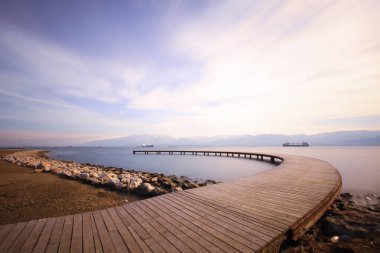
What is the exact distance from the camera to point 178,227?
13.2 ft

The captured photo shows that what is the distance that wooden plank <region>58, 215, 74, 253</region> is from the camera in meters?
3.31

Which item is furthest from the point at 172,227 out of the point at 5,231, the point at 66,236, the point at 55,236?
the point at 5,231

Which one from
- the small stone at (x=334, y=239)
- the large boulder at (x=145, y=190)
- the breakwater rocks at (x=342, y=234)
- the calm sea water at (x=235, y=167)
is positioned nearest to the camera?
the breakwater rocks at (x=342, y=234)

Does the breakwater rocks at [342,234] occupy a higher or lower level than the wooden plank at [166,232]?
lower

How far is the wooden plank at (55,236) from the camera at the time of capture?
3319 mm

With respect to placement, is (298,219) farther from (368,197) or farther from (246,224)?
(368,197)

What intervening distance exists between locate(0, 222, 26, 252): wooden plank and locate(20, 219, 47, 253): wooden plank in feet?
0.80

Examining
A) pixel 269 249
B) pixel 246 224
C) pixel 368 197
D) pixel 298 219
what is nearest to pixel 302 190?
pixel 298 219

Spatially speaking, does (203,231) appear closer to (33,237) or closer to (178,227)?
(178,227)

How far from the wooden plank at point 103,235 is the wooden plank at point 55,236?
0.66 meters

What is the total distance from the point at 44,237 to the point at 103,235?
3.65 ft

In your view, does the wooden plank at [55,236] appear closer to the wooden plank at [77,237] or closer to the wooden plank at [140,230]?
the wooden plank at [77,237]

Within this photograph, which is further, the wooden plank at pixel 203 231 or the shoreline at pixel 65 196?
the shoreline at pixel 65 196

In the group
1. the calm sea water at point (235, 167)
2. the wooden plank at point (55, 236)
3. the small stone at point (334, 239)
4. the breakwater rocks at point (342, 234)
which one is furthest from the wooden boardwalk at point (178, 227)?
the calm sea water at point (235, 167)
